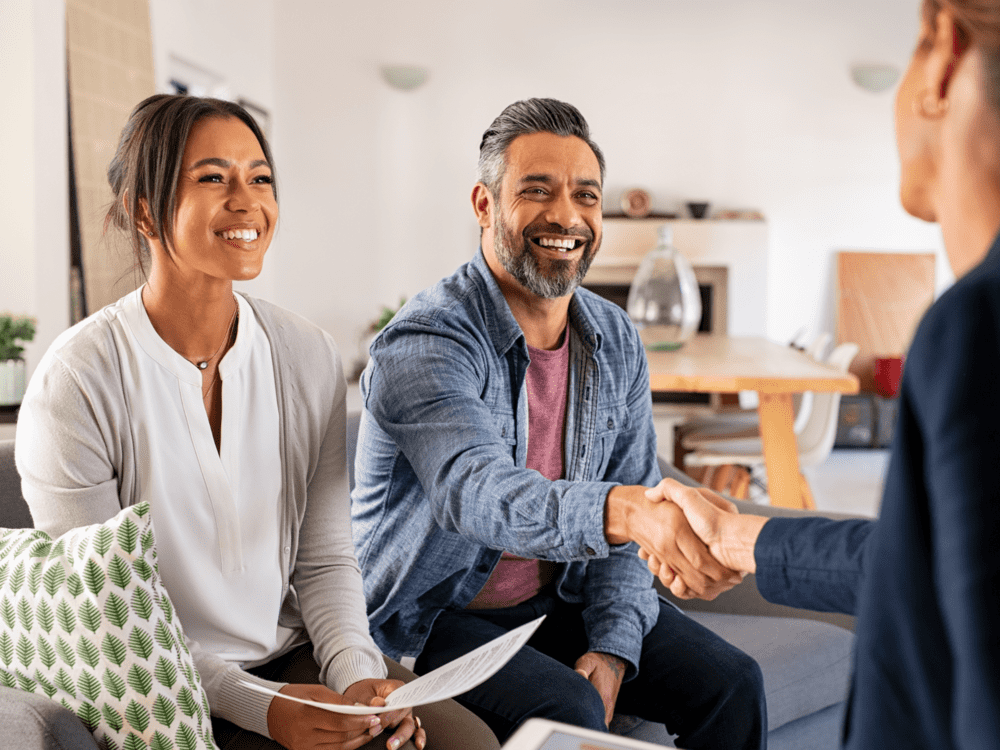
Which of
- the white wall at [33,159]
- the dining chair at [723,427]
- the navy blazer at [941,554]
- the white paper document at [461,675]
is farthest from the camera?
the dining chair at [723,427]

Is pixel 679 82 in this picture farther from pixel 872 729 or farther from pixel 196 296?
pixel 872 729

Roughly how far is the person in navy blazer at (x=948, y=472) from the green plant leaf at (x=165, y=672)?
2.41ft

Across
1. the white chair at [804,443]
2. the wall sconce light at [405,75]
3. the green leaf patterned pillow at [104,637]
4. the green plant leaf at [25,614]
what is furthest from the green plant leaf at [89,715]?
the wall sconce light at [405,75]

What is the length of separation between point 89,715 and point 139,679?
70 millimetres

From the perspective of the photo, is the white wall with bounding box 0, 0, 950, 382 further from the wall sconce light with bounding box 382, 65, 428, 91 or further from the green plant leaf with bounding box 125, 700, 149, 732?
the green plant leaf with bounding box 125, 700, 149, 732

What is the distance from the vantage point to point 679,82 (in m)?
6.25

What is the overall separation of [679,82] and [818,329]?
1933 millimetres

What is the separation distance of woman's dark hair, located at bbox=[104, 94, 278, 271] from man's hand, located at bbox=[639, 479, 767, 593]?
Result: 76cm

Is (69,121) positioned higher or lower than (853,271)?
higher

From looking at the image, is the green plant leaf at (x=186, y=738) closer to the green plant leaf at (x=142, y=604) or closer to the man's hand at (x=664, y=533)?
the green plant leaf at (x=142, y=604)

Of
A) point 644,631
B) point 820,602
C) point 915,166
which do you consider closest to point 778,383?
point 644,631

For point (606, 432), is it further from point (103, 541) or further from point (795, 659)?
point (103, 541)

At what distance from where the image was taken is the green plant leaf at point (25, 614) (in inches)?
39.4

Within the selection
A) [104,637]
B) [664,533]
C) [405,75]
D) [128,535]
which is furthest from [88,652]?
[405,75]
